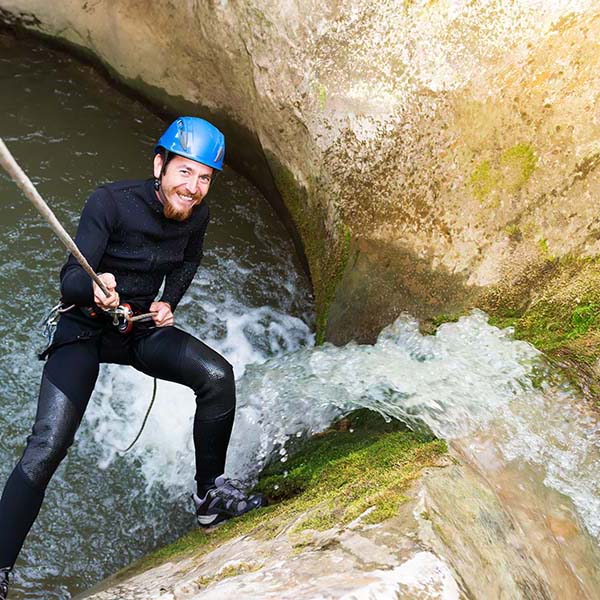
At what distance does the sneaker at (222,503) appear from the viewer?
348 cm

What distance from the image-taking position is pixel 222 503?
348 centimetres

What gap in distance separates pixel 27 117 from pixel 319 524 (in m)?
4.78

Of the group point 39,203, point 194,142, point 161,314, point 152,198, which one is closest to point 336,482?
point 161,314

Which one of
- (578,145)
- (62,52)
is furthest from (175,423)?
(62,52)

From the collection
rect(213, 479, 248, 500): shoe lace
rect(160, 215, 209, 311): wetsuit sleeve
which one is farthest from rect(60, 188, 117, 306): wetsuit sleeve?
rect(213, 479, 248, 500): shoe lace

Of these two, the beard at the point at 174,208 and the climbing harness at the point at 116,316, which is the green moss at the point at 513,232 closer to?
the beard at the point at 174,208

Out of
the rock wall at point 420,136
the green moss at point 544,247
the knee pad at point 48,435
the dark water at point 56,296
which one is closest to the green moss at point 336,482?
the dark water at point 56,296

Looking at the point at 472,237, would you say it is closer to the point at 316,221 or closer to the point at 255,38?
Result: the point at 316,221

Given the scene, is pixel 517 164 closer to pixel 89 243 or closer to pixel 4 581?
pixel 89 243

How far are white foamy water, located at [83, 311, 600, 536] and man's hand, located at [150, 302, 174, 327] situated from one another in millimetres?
985

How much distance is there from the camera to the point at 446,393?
139 inches

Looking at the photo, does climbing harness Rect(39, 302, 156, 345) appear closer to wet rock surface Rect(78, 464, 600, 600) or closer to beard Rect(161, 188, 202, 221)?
beard Rect(161, 188, 202, 221)

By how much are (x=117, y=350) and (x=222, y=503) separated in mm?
851

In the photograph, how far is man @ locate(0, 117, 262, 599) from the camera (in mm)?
3047
